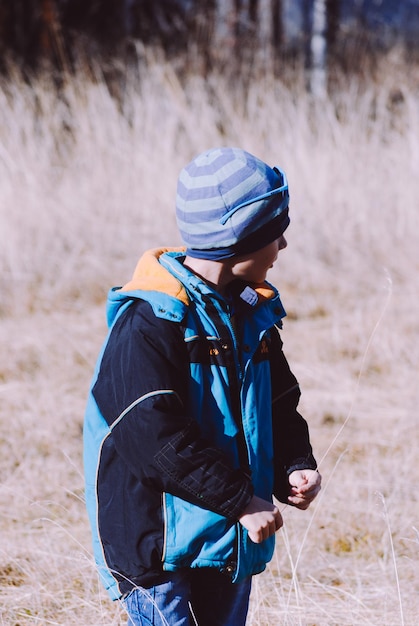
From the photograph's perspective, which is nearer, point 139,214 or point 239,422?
point 239,422

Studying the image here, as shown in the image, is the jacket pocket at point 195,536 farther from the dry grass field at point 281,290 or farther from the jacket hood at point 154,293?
the dry grass field at point 281,290

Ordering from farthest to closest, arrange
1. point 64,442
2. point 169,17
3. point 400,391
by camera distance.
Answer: point 169,17 → point 400,391 → point 64,442

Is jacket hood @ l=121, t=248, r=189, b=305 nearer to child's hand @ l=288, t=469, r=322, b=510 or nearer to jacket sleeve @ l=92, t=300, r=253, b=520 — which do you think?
Result: jacket sleeve @ l=92, t=300, r=253, b=520

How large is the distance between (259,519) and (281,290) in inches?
163

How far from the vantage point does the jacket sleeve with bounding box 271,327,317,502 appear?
1.75m

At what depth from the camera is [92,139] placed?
671cm

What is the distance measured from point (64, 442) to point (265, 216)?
2164 mm

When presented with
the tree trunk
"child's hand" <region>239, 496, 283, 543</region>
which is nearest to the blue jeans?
"child's hand" <region>239, 496, 283, 543</region>

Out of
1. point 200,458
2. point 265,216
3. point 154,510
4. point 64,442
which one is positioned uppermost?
point 265,216

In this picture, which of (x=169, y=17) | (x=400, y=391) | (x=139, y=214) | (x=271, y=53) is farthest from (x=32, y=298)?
(x=169, y=17)

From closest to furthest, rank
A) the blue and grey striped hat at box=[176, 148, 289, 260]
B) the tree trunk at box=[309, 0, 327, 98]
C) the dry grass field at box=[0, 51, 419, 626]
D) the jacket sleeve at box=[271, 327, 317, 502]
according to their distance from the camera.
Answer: the blue and grey striped hat at box=[176, 148, 289, 260]
the jacket sleeve at box=[271, 327, 317, 502]
the dry grass field at box=[0, 51, 419, 626]
the tree trunk at box=[309, 0, 327, 98]

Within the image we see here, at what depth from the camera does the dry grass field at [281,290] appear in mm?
2494

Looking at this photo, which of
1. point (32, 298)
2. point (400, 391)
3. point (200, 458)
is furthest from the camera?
point (32, 298)

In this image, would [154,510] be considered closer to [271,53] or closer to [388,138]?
[388,138]
